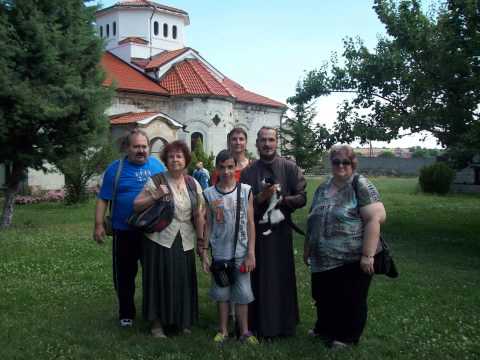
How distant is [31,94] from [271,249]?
32.9 ft

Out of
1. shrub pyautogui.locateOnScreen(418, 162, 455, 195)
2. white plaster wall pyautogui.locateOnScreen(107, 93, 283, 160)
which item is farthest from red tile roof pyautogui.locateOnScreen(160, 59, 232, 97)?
shrub pyautogui.locateOnScreen(418, 162, 455, 195)

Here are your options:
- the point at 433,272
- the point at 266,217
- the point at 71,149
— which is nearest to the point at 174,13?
the point at 71,149

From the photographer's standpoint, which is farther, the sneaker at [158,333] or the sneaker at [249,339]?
the sneaker at [158,333]

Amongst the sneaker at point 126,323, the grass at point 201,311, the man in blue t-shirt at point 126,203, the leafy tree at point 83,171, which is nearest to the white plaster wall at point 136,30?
the leafy tree at point 83,171

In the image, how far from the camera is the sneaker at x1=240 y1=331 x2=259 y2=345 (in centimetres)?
476

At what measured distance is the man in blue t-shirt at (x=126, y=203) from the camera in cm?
512

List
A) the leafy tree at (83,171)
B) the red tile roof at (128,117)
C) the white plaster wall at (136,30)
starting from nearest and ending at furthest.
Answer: the leafy tree at (83,171), the red tile roof at (128,117), the white plaster wall at (136,30)

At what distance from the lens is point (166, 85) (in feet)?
102

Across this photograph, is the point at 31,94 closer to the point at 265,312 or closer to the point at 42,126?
the point at 42,126

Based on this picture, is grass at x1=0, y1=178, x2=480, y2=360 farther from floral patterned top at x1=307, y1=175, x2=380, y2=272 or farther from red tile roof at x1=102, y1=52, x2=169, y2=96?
red tile roof at x1=102, y1=52, x2=169, y2=96

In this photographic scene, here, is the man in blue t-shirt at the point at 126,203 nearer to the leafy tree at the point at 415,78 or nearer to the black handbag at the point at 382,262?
the black handbag at the point at 382,262

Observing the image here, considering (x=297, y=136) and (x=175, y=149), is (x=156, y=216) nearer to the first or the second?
(x=175, y=149)

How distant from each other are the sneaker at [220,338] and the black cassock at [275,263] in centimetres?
30

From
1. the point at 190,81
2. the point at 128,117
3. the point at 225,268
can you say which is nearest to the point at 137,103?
the point at 128,117
